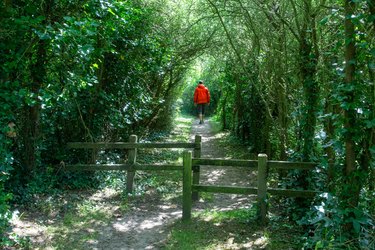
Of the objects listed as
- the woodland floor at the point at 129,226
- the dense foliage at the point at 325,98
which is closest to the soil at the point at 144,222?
the woodland floor at the point at 129,226

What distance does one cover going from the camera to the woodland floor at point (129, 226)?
558cm

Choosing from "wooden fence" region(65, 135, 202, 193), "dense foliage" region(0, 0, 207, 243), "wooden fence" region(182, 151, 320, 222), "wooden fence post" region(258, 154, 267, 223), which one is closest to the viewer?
"dense foliage" region(0, 0, 207, 243)

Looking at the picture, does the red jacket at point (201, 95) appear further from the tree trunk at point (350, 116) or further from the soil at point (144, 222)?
the tree trunk at point (350, 116)

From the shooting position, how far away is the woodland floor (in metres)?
5.58

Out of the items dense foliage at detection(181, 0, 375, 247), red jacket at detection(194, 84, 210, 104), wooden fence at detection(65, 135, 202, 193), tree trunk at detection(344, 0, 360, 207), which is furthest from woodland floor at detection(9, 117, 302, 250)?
red jacket at detection(194, 84, 210, 104)

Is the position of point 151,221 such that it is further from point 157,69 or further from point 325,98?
point 157,69

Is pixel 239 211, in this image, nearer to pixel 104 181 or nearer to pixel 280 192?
pixel 280 192

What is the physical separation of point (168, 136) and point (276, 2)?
33.0 feet

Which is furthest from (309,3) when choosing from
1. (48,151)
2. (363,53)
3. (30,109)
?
(48,151)

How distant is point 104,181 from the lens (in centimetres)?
857

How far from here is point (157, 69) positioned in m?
11.2

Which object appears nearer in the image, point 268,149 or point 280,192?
point 280,192

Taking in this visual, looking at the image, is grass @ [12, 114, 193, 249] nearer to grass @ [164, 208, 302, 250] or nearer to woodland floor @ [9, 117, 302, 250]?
woodland floor @ [9, 117, 302, 250]

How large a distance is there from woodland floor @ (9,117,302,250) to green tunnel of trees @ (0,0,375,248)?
2.55ft
